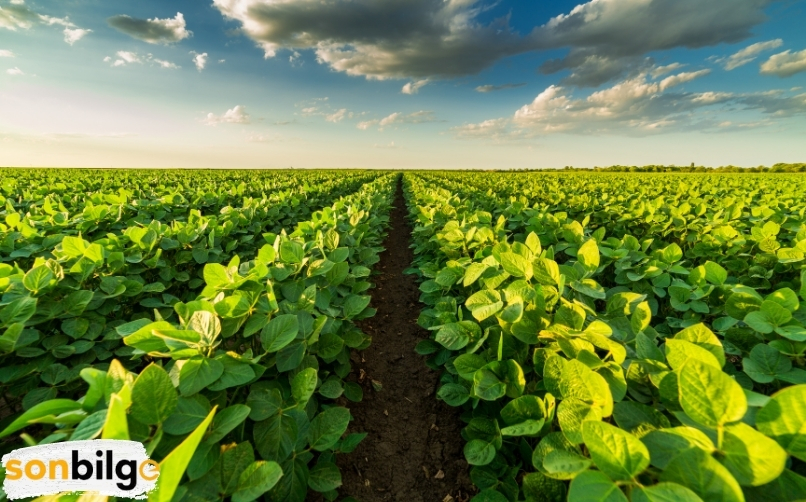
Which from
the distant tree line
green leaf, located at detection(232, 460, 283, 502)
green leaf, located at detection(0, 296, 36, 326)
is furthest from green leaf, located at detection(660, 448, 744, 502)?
the distant tree line

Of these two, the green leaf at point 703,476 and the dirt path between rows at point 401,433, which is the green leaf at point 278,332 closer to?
the green leaf at point 703,476

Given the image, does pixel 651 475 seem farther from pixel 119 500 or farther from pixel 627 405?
pixel 119 500

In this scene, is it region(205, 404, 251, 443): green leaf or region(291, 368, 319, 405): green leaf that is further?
region(291, 368, 319, 405): green leaf

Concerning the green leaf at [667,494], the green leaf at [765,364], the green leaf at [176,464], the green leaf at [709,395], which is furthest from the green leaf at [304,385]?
the green leaf at [765,364]

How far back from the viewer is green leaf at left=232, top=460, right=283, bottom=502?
38.3 inches

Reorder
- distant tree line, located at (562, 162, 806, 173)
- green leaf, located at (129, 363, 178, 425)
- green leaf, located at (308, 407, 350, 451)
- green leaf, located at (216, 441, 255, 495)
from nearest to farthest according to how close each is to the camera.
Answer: green leaf, located at (129, 363, 178, 425), green leaf, located at (216, 441, 255, 495), green leaf, located at (308, 407, 350, 451), distant tree line, located at (562, 162, 806, 173)

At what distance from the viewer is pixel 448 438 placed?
2.86 meters

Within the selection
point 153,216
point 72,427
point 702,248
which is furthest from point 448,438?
point 153,216

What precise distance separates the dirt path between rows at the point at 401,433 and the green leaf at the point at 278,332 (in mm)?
1670

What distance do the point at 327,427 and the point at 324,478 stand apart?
32cm

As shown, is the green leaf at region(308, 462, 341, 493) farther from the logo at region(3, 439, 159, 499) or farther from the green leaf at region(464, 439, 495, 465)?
the logo at region(3, 439, 159, 499)

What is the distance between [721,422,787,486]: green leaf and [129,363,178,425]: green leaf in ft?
4.68

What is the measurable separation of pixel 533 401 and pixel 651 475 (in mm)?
419

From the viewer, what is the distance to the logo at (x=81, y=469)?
81cm
